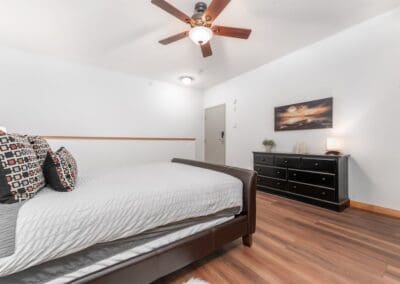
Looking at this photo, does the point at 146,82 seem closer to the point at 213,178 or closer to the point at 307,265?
the point at 213,178

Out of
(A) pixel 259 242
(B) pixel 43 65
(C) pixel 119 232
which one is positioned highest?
(B) pixel 43 65

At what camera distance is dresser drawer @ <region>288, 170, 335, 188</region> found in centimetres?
263

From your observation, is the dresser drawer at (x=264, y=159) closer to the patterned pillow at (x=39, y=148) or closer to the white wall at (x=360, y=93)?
the white wall at (x=360, y=93)

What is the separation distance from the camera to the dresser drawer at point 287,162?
9.94 feet

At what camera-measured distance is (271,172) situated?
3.41 meters

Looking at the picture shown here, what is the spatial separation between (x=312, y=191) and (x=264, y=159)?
0.94m

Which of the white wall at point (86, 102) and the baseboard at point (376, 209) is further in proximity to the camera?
the white wall at point (86, 102)

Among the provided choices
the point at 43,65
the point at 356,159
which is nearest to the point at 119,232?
the point at 356,159

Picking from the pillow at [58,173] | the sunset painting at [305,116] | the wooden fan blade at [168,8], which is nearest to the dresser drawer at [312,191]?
the sunset painting at [305,116]

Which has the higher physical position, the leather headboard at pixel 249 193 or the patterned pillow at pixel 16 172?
the patterned pillow at pixel 16 172

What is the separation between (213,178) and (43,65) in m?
3.78

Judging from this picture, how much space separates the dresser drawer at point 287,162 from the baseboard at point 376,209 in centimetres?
88

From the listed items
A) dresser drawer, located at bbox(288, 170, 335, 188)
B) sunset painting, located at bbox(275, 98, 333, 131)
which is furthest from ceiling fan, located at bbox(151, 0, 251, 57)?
dresser drawer, located at bbox(288, 170, 335, 188)

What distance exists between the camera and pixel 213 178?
5.55 ft
